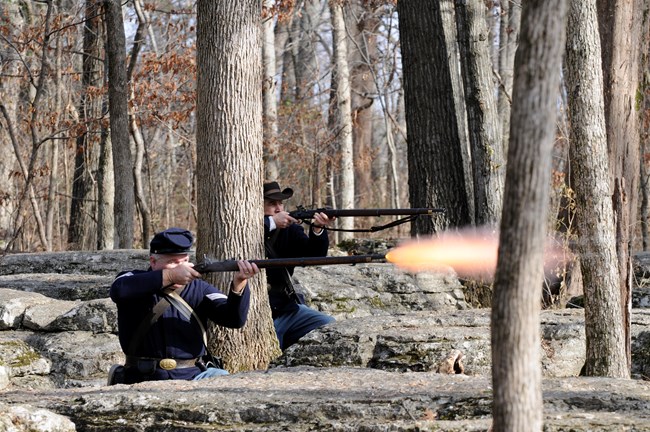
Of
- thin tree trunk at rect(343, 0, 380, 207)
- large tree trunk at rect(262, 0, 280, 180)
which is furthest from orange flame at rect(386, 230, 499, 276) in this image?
thin tree trunk at rect(343, 0, 380, 207)

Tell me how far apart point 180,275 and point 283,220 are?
101 inches

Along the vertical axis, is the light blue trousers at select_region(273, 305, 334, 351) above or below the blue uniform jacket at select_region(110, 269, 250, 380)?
below

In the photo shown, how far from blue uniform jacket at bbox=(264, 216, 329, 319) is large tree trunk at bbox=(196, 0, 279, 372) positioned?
1095 mm

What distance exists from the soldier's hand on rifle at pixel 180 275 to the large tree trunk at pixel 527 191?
130 inches

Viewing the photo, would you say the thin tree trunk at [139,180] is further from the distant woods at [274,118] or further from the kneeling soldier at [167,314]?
the kneeling soldier at [167,314]

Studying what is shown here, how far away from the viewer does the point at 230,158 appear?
837 centimetres

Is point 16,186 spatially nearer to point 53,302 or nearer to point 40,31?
point 40,31

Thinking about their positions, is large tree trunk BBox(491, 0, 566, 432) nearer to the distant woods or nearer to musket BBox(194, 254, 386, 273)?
musket BBox(194, 254, 386, 273)

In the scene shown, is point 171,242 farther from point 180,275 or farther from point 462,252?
point 462,252

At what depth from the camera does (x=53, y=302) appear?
34.9 feet

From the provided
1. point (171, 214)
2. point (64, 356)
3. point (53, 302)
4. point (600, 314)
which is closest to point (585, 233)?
point (600, 314)

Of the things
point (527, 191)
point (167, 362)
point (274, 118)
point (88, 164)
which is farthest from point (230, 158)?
point (274, 118)

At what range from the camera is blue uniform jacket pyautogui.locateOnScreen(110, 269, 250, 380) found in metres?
7.28

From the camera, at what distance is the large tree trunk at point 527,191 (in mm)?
4070
